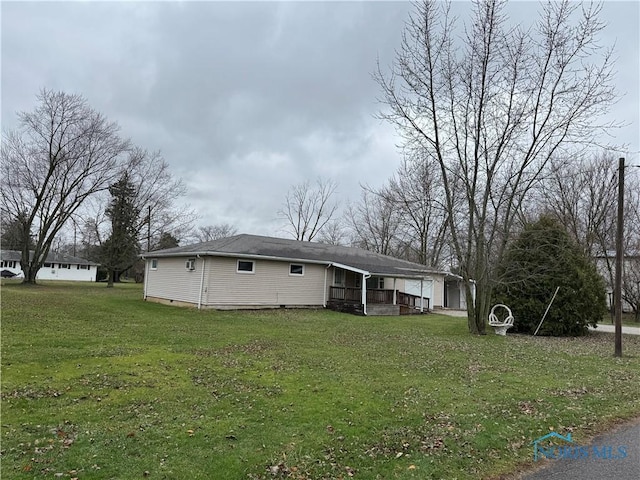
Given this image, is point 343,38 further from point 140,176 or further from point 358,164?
point 140,176

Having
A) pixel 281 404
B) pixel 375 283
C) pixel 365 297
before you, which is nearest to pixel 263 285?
pixel 365 297

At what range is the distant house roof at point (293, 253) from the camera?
18534 mm

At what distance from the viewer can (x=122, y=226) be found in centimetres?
3522

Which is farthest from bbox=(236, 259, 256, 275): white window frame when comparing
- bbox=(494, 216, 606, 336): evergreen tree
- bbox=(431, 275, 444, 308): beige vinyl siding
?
bbox=(431, 275, 444, 308): beige vinyl siding

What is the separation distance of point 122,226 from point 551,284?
32.7 m

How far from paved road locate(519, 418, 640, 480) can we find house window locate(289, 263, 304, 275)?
53.1ft

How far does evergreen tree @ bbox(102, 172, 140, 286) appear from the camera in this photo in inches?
1370

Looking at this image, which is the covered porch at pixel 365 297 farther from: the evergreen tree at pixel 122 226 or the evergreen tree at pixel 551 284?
the evergreen tree at pixel 122 226

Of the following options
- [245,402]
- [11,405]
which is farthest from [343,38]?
[11,405]

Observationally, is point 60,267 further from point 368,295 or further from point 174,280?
point 368,295

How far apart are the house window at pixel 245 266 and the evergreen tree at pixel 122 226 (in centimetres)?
2110

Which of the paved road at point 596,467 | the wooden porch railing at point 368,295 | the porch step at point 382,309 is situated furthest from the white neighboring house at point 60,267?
the paved road at point 596,467

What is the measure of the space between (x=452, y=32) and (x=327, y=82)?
15.5ft

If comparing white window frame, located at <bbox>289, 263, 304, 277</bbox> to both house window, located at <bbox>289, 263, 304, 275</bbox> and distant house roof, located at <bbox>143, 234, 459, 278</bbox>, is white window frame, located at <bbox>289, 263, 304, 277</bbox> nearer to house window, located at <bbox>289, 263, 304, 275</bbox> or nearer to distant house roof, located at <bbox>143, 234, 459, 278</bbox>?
house window, located at <bbox>289, 263, 304, 275</bbox>
